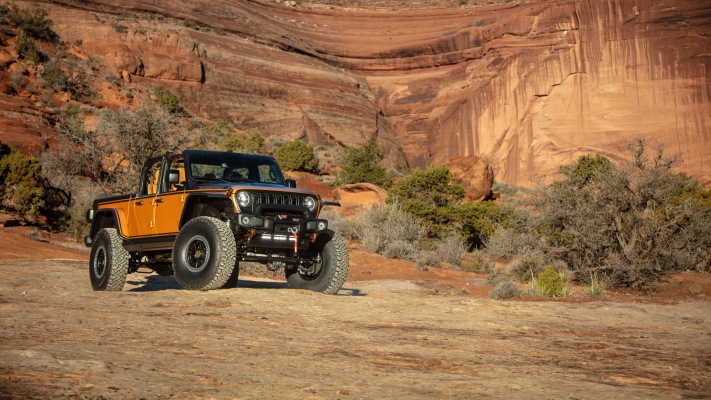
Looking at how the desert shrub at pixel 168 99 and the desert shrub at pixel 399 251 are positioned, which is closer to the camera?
the desert shrub at pixel 399 251

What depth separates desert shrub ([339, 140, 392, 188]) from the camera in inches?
1845

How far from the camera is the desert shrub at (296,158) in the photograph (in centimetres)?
5016

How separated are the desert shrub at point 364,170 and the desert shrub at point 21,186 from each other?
77.6 ft

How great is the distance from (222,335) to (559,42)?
60.8m

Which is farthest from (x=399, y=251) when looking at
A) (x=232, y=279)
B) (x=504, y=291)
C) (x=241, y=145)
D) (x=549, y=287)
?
(x=241, y=145)

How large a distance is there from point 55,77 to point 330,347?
4777 cm

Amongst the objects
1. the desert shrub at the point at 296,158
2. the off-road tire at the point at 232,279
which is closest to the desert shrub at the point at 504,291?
the off-road tire at the point at 232,279

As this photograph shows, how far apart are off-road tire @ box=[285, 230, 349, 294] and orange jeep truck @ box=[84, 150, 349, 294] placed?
2 cm

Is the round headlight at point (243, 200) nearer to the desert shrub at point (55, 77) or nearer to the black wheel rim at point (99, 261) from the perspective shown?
the black wheel rim at point (99, 261)

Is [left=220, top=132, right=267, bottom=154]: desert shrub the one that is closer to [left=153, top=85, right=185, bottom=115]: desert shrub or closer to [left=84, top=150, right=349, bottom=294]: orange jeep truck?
[left=153, top=85, right=185, bottom=115]: desert shrub

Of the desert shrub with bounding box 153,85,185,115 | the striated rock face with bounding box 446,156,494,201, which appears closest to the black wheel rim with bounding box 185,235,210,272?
the striated rock face with bounding box 446,156,494,201

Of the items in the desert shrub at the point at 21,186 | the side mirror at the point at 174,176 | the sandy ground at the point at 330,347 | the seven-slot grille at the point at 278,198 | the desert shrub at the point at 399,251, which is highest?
the desert shrub at the point at 21,186

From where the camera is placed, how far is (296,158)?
5066 centimetres

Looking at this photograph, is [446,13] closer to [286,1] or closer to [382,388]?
[286,1]
